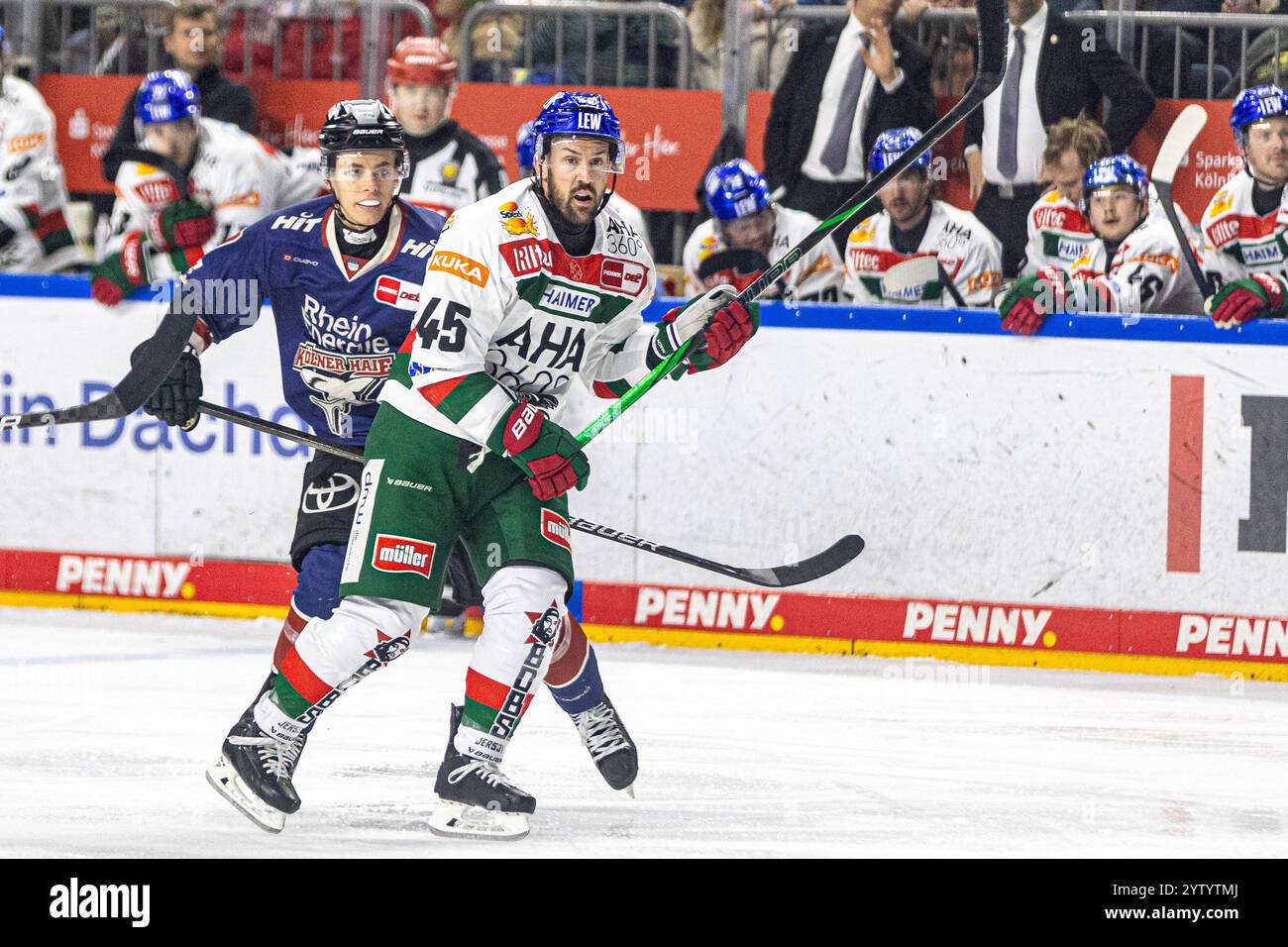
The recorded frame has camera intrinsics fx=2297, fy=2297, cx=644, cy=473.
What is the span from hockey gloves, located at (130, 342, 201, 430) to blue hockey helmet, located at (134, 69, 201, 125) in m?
2.85

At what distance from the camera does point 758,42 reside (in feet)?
25.7

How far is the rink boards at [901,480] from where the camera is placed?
6891mm

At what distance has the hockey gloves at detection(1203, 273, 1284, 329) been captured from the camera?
6.80 metres

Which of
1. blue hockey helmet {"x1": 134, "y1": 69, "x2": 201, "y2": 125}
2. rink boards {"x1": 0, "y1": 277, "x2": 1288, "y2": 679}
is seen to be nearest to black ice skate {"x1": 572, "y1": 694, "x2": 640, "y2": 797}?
rink boards {"x1": 0, "y1": 277, "x2": 1288, "y2": 679}

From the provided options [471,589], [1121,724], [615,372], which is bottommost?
[1121,724]

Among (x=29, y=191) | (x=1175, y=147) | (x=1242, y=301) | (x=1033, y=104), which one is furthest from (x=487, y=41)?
(x=1242, y=301)

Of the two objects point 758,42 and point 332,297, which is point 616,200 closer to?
point 758,42

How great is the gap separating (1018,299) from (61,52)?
3.95 metres

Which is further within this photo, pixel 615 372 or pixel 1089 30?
pixel 1089 30

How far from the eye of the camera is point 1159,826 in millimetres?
4980

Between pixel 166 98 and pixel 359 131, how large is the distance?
313 cm

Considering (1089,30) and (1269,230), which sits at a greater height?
(1089,30)

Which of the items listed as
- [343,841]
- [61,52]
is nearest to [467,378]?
[343,841]
